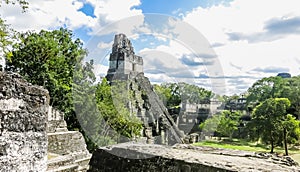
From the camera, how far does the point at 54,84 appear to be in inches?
560

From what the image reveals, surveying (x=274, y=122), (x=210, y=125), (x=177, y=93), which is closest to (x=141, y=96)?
(x=177, y=93)

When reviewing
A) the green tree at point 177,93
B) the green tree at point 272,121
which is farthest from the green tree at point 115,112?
the green tree at point 177,93

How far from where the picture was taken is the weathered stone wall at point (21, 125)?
190 centimetres

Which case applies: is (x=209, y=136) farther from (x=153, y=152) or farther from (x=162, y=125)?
(x=153, y=152)

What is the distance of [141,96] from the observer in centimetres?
2086

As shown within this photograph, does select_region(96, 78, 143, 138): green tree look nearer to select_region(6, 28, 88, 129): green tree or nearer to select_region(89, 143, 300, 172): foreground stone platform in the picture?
select_region(6, 28, 88, 129): green tree

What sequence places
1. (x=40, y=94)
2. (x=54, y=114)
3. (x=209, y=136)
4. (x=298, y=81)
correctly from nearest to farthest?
1. (x=40, y=94)
2. (x=54, y=114)
3. (x=209, y=136)
4. (x=298, y=81)

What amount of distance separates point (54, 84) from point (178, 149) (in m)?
11.0

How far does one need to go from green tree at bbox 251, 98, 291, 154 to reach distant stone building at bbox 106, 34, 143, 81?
10.0m

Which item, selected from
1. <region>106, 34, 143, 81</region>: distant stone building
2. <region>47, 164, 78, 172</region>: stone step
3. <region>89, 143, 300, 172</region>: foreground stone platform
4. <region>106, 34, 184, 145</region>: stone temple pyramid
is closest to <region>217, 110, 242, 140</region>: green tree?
<region>106, 34, 184, 145</region>: stone temple pyramid

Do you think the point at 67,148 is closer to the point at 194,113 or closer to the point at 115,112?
the point at 115,112

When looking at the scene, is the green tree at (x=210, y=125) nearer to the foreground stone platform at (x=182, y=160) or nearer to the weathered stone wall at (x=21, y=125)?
the foreground stone platform at (x=182, y=160)

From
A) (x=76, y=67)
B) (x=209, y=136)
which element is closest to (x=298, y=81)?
(x=209, y=136)

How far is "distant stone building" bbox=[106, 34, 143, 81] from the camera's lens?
21734 mm
